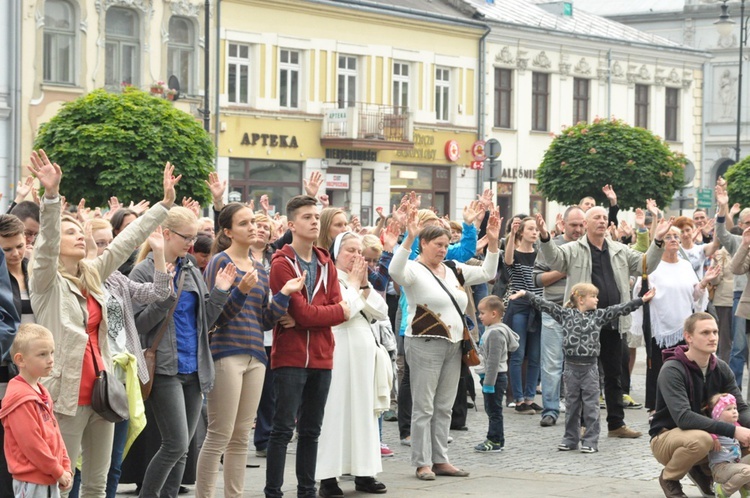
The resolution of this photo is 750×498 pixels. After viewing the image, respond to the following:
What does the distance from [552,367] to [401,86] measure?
31061 mm

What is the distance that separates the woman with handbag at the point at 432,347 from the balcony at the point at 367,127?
3100 centimetres

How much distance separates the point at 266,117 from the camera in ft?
134

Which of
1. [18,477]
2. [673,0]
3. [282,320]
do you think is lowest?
[18,477]

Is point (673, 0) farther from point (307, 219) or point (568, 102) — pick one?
point (307, 219)

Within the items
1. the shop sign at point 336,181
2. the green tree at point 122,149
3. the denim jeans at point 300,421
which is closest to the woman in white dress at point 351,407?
the denim jeans at point 300,421

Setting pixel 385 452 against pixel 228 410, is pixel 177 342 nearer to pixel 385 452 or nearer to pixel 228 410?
pixel 228 410

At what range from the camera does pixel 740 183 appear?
3703 cm

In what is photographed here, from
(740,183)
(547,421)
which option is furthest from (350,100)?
(547,421)

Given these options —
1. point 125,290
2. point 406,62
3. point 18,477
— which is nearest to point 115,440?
point 125,290

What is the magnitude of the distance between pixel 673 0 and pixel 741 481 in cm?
5805

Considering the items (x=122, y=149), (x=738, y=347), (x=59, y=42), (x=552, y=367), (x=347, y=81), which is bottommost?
(x=552, y=367)

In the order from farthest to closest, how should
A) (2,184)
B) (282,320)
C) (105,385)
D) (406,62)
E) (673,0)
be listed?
1. (673,0)
2. (406,62)
3. (2,184)
4. (282,320)
5. (105,385)

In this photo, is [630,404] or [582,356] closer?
[582,356]

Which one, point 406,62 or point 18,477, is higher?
point 406,62
